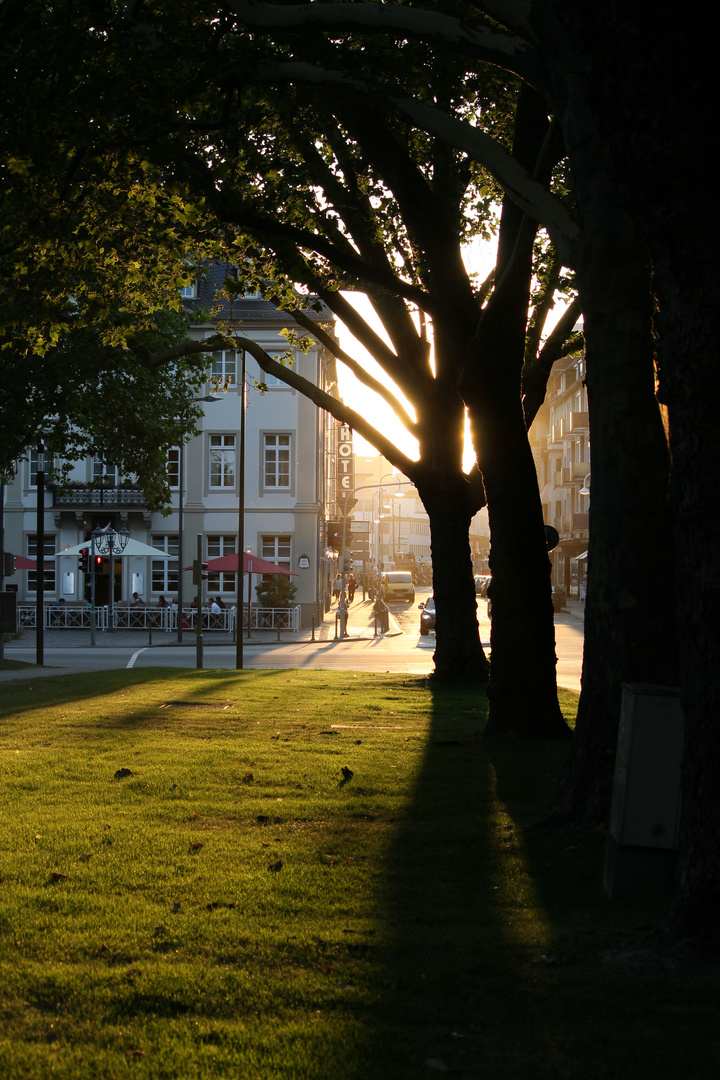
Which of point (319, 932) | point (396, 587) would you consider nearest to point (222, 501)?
point (396, 587)

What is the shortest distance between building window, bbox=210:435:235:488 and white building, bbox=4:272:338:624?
0.14 ft

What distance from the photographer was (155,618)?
43.8 m

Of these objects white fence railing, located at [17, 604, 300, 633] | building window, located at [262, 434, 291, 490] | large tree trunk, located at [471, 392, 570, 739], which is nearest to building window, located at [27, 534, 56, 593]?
white fence railing, located at [17, 604, 300, 633]

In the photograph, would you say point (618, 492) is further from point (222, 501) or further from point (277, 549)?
point (222, 501)

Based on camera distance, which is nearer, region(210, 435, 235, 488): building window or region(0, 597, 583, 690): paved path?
region(0, 597, 583, 690): paved path

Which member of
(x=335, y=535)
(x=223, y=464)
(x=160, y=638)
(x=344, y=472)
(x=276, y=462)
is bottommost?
(x=160, y=638)

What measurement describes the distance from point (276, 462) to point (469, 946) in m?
44.2

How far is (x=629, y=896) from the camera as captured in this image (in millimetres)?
4816

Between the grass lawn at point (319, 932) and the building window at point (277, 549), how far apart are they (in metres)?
38.9

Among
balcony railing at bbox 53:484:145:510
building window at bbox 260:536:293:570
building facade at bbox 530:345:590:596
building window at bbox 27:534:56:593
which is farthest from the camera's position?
building facade at bbox 530:345:590:596

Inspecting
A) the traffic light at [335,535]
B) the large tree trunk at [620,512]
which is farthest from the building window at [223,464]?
the large tree trunk at [620,512]

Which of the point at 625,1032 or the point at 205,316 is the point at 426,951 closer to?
the point at 625,1032

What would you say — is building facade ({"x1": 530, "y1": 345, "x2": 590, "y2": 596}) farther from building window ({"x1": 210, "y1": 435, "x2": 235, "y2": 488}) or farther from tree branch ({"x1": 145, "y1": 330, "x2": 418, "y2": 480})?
tree branch ({"x1": 145, "y1": 330, "x2": 418, "y2": 480})

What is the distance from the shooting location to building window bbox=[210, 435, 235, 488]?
47.8 metres
